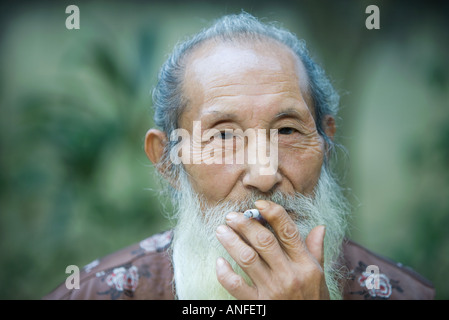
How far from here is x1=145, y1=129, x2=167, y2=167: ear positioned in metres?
2.21

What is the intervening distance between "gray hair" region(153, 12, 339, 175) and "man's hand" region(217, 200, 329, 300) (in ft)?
2.50

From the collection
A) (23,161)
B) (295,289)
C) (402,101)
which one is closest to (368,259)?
(295,289)

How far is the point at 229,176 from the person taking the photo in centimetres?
174

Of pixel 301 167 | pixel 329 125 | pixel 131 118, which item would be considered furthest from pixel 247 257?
pixel 131 118

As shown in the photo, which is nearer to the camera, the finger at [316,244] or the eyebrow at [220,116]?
the finger at [316,244]

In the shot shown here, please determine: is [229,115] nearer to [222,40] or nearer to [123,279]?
[222,40]

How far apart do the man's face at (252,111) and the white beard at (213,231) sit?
0.21 ft

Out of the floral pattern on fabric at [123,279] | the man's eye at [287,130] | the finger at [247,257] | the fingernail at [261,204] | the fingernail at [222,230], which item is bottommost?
the floral pattern on fabric at [123,279]

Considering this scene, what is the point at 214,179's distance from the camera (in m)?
1.79

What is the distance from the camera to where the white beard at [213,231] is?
179 centimetres

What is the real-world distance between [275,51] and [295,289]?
3.87ft

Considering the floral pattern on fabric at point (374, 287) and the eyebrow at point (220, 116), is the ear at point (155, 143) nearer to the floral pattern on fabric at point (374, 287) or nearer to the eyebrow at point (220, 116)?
the eyebrow at point (220, 116)

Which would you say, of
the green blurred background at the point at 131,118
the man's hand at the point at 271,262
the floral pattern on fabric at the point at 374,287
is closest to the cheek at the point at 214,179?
the man's hand at the point at 271,262
